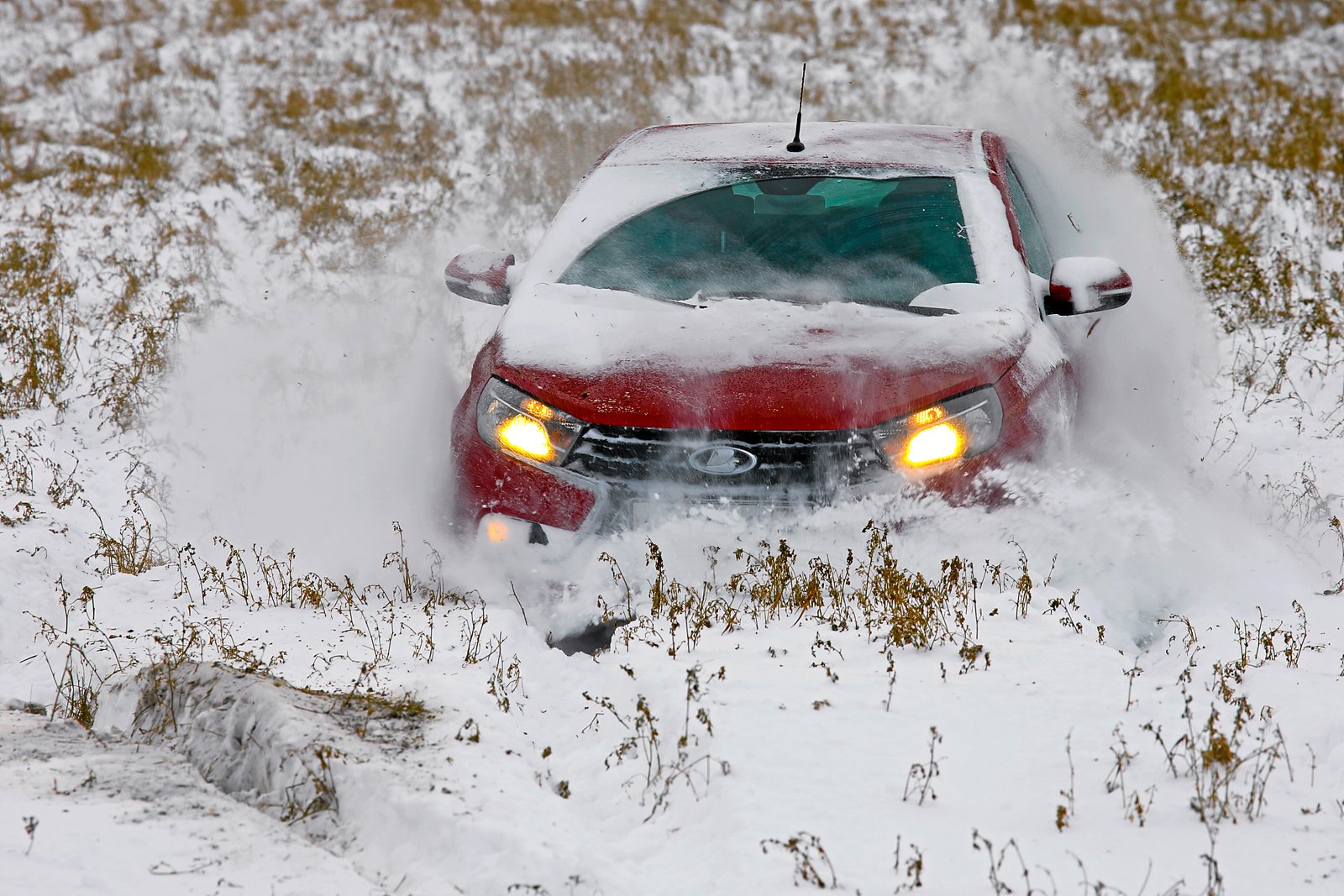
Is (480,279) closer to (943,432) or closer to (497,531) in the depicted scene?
(497,531)

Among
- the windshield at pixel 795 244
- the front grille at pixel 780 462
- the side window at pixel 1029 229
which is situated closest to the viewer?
the front grille at pixel 780 462

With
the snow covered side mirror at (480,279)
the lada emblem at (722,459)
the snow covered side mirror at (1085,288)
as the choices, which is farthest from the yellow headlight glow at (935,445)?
the snow covered side mirror at (480,279)

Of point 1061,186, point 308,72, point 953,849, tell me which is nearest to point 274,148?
point 308,72

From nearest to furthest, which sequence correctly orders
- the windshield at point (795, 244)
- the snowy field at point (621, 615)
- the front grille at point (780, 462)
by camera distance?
the snowy field at point (621, 615) → the front grille at point (780, 462) → the windshield at point (795, 244)

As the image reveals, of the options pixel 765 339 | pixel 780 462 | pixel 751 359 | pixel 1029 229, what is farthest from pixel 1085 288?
pixel 780 462

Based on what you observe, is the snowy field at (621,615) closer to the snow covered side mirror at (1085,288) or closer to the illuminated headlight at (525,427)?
the illuminated headlight at (525,427)

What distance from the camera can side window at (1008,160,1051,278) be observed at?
4.89m

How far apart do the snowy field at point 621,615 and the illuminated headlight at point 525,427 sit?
1.31 feet

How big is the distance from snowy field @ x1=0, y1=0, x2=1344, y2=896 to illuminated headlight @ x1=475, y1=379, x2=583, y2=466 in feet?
1.31

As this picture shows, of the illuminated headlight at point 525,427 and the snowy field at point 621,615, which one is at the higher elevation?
the illuminated headlight at point 525,427

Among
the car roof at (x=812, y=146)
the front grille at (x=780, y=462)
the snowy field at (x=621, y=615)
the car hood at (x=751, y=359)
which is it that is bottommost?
the snowy field at (x=621, y=615)

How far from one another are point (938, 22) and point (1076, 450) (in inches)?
556

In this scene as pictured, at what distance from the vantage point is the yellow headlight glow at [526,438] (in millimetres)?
3904

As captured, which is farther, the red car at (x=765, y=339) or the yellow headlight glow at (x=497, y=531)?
the yellow headlight glow at (x=497, y=531)
